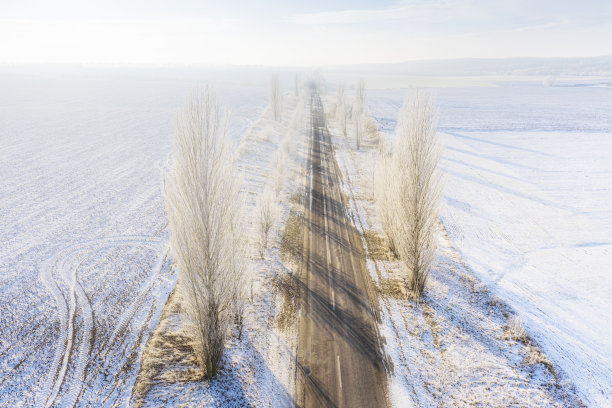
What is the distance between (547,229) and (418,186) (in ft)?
54.6

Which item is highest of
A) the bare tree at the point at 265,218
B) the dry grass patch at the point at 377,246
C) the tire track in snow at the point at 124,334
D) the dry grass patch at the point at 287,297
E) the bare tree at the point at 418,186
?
the bare tree at the point at 418,186

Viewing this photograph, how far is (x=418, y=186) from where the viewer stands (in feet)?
51.0

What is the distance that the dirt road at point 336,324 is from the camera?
11.6 metres

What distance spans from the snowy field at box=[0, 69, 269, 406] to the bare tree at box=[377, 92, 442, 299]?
10.7 metres

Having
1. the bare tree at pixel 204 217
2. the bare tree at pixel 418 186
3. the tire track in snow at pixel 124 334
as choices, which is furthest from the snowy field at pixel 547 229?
the tire track in snow at pixel 124 334

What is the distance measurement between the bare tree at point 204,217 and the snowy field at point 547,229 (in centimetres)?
1400

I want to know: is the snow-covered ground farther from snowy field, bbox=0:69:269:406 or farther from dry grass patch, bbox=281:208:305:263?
snowy field, bbox=0:69:269:406

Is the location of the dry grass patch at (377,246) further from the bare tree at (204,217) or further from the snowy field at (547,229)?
the bare tree at (204,217)

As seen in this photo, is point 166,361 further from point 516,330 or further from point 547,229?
point 547,229

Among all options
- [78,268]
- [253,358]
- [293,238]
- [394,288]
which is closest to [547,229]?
[394,288]

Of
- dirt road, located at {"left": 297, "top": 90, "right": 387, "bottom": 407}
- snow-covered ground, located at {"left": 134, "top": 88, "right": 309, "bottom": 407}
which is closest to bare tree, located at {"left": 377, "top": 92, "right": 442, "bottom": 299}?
dirt road, located at {"left": 297, "top": 90, "right": 387, "bottom": 407}

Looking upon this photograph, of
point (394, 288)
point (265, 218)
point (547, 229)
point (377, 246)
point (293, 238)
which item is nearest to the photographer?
point (394, 288)

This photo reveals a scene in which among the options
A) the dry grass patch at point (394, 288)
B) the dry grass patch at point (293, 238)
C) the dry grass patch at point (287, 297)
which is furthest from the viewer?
the dry grass patch at point (293, 238)

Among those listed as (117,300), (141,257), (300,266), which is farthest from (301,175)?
(117,300)
